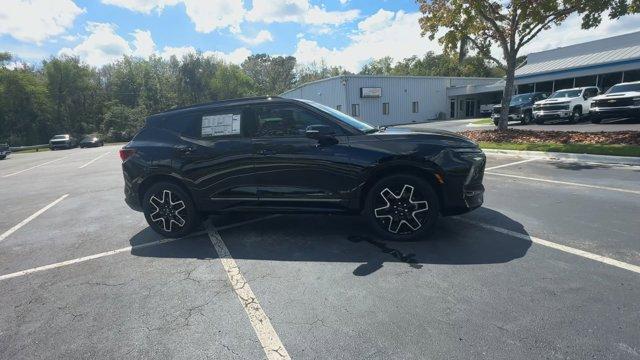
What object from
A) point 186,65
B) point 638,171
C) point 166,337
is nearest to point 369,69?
point 186,65

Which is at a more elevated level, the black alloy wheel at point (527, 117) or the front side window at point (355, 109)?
the front side window at point (355, 109)

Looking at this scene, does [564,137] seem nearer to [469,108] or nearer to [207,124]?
[207,124]

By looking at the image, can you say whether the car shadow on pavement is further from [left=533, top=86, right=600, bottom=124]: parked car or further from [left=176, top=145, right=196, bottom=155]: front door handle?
[left=533, top=86, right=600, bottom=124]: parked car

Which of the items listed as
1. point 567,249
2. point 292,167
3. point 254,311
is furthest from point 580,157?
point 254,311

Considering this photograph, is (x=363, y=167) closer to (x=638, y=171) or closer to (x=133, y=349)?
(x=133, y=349)

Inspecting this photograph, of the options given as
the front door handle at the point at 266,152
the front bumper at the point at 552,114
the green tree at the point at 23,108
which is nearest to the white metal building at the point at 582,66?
the front bumper at the point at 552,114

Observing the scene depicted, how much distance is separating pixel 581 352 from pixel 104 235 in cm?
590

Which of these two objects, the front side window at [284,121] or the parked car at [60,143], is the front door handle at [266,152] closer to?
the front side window at [284,121]

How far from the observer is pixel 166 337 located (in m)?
2.84

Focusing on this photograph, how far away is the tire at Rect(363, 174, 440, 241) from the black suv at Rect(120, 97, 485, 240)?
1 cm

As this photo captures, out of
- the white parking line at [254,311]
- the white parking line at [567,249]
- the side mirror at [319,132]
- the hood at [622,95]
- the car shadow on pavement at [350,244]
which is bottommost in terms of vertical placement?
the white parking line at [254,311]

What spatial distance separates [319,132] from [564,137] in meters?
11.9

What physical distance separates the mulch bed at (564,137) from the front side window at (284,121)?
418 inches

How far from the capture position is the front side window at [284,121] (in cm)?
450
